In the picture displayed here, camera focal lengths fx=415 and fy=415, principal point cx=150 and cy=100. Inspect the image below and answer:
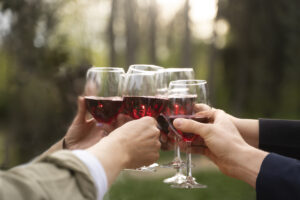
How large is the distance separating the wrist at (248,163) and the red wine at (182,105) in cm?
29

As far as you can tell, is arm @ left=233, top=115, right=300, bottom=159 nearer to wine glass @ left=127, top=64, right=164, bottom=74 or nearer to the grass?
wine glass @ left=127, top=64, right=164, bottom=74

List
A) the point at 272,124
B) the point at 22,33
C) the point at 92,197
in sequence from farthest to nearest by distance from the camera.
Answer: the point at 22,33
the point at 272,124
the point at 92,197

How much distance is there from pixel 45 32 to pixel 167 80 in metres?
5.78

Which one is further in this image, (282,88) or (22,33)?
(282,88)

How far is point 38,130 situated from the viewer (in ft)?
23.2

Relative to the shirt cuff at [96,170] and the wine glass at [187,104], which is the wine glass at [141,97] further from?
the shirt cuff at [96,170]

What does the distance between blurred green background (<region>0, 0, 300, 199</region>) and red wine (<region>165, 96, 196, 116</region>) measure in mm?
234

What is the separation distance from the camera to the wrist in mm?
1830

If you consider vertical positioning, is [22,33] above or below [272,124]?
above

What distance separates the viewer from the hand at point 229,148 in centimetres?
185

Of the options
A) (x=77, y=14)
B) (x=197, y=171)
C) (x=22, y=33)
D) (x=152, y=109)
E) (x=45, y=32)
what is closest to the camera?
(x=152, y=109)

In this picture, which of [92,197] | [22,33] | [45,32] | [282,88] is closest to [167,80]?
[92,197]

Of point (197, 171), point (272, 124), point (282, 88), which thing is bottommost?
point (197, 171)

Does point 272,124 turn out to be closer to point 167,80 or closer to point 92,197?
point 167,80
